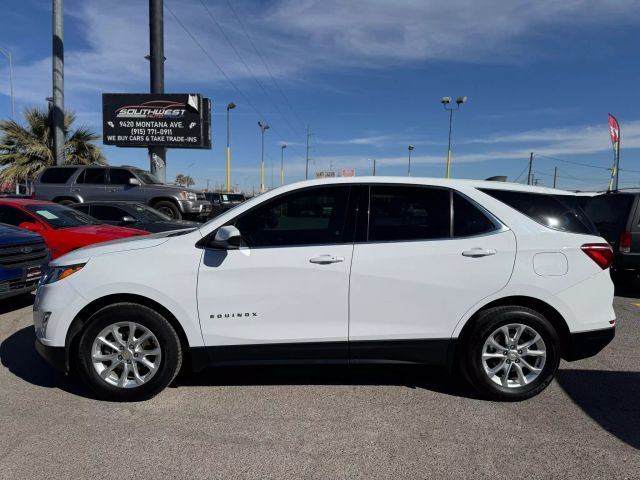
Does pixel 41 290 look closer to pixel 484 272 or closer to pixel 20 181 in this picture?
pixel 484 272

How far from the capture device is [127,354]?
3.57 m

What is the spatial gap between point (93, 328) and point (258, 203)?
61.8 inches

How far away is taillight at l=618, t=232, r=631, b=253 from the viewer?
729 centimetres

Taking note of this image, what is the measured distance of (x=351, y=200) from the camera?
12.2 ft

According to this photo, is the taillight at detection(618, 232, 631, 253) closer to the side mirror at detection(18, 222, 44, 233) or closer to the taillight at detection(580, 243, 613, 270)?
the taillight at detection(580, 243, 613, 270)

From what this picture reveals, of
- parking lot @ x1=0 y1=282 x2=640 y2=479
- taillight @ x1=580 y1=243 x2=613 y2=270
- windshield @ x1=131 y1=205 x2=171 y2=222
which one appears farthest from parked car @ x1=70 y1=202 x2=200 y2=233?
taillight @ x1=580 y1=243 x2=613 y2=270

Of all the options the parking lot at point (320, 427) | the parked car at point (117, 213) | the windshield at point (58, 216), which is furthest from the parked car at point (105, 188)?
the parking lot at point (320, 427)

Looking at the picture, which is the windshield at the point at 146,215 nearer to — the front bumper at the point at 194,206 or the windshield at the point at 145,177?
the front bumper at the point at 194,206

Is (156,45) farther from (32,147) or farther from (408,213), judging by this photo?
(408,213)

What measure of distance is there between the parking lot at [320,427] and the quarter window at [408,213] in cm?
132

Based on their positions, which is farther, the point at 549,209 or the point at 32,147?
the point at 32,147

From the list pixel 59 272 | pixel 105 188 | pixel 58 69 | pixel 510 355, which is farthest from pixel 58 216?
pixel 58 69

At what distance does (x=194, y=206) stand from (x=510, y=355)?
1259 centimetres

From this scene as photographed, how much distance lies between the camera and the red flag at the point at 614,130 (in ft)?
74.5
